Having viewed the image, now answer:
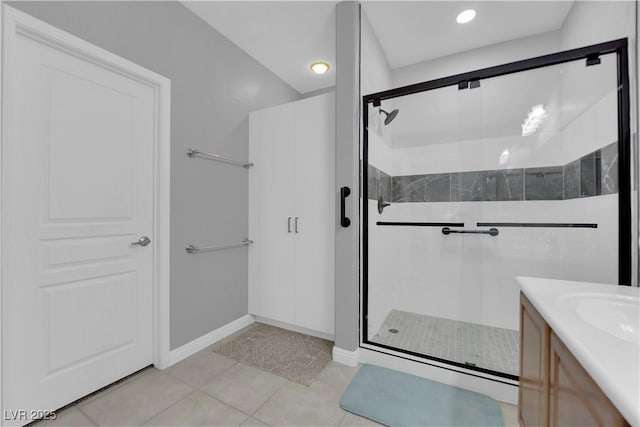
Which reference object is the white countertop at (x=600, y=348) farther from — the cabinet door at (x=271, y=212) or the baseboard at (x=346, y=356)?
the cabinet door at (x=271, y=212)

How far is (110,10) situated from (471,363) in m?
3.13

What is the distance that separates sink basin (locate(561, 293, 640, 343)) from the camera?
821 millimetres

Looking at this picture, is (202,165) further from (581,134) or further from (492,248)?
(581,134)

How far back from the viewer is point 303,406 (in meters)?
1.53

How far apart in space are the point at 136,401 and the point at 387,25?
325 cm

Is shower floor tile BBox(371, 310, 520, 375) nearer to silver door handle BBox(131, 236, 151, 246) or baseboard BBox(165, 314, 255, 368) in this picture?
baseboard BBox(165, 314, 255, 368)

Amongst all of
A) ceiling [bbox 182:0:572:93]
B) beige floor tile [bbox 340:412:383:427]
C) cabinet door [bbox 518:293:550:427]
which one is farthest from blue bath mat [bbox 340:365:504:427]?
ceiling [bbox 182:0:572:93]

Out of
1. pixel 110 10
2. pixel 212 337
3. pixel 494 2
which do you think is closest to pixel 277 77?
pixel 110 10

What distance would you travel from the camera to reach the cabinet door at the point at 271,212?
7.96ft

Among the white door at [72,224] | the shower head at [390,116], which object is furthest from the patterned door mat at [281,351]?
the shower head at [390,116]

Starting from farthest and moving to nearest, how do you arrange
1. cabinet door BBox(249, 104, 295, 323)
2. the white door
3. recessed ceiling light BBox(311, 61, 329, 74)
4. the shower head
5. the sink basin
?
recessed ceiling light BBox(311, 61, 329, 74) < cabinet door BBox(249, 104, 295, 323) < the shower head < the white door < the sink basin

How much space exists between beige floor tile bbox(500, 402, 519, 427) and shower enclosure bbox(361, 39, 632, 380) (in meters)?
0.16

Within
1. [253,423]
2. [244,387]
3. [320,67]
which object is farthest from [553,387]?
[320,67]

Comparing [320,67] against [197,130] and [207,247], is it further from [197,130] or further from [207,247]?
[207,247]
